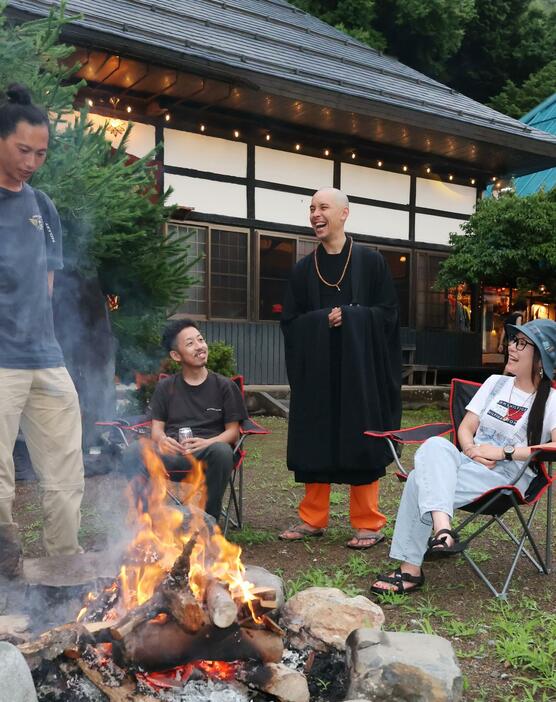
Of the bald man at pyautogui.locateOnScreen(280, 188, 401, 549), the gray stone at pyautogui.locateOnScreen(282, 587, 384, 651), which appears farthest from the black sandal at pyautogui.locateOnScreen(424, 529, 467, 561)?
the bald man at pyautogui.locateOnScreen(280, 188, 401, 549)

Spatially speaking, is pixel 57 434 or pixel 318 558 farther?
pixel 318 558

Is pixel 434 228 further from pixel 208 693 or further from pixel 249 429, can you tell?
pixel 208 693

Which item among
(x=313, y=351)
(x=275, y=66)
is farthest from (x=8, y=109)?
(x=275, y=66)

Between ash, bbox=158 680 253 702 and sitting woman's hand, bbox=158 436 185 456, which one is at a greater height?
sitting woman's hand, bbox=158 436 185 456

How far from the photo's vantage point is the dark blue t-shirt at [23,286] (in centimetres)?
294

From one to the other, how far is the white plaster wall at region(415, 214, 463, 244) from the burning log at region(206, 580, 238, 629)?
1140 centimetres

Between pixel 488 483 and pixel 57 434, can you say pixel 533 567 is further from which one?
pixel 57 434

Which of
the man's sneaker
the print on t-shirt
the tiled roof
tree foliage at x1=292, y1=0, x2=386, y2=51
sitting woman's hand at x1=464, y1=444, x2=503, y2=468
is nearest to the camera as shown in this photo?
the man's sneaker

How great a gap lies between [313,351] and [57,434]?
1.71 metres

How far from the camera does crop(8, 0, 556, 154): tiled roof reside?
9.16 metres

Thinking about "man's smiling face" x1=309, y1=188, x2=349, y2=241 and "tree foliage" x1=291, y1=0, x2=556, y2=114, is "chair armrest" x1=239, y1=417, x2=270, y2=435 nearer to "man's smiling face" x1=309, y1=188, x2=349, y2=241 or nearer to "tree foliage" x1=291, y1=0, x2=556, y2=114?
"man's smiling face" x1=309, y1=188, x2=349, y2=241

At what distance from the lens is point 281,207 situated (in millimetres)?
11375

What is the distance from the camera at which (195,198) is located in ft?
34.5

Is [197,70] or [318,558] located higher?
[197,70]
